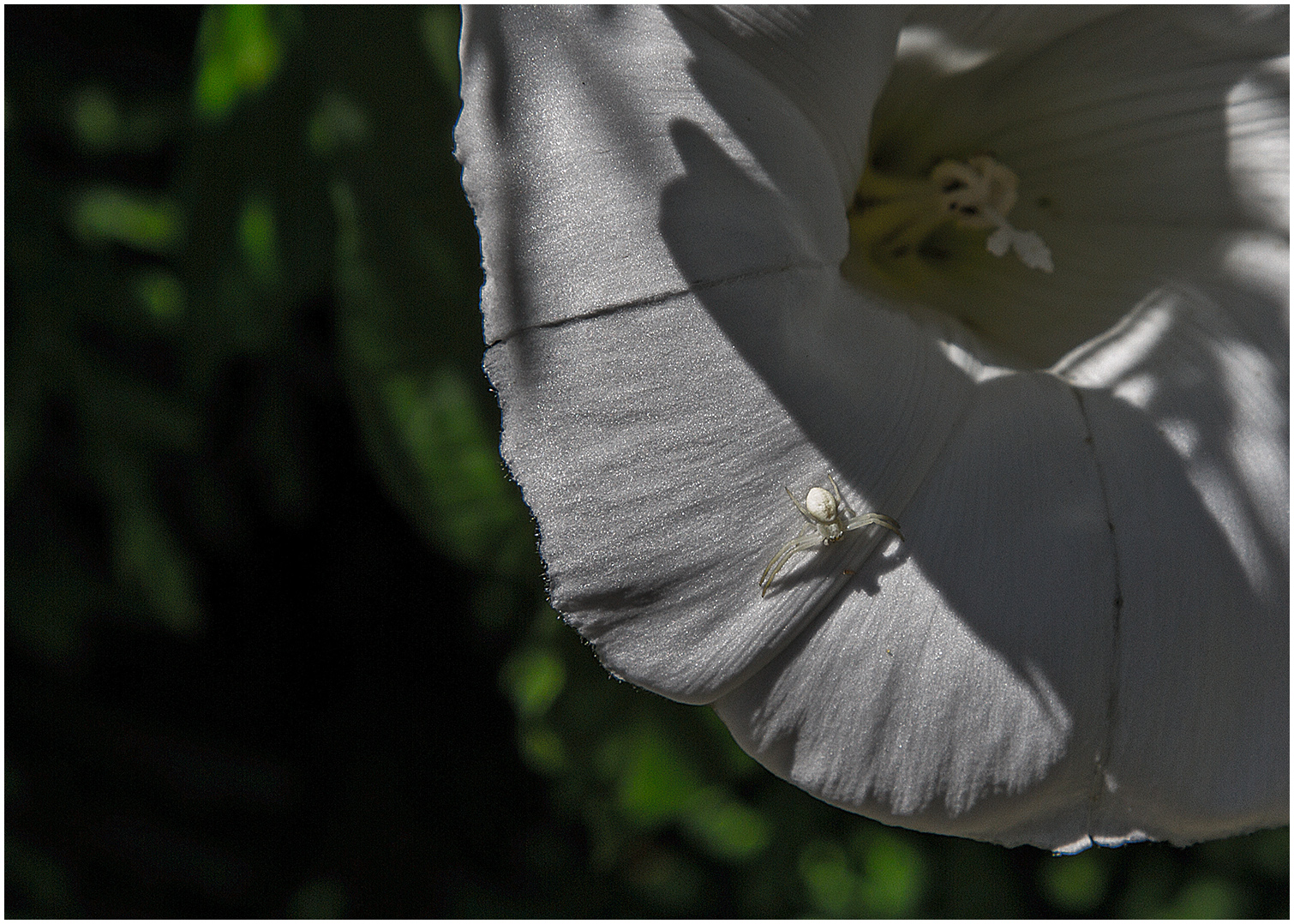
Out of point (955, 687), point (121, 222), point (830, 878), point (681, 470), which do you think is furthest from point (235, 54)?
Answer: point (830, 878)

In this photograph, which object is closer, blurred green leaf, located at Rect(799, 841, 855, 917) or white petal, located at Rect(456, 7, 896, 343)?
white petal, located at Rect(456, 7, 896, 343)

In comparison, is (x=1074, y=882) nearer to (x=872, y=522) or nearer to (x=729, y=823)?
(x=729, y=823)

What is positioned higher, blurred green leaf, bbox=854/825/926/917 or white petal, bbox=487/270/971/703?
white petal, bbox=487/270/971/703

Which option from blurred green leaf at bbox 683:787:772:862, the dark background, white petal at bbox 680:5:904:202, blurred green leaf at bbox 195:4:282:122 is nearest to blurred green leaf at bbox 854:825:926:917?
the dark background

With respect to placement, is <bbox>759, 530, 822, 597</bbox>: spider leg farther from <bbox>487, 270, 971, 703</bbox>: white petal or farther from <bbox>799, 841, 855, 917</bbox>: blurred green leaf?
<bbox>799, 841, 855, 917</bbox>: blurred green leaf

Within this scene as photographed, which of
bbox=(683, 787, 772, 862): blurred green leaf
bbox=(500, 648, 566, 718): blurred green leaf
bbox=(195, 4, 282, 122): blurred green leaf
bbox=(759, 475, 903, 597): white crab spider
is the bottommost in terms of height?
bbox=(683, 787, 772, 862): blurred green leaf

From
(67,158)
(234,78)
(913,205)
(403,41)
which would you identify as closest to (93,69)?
(67,158)

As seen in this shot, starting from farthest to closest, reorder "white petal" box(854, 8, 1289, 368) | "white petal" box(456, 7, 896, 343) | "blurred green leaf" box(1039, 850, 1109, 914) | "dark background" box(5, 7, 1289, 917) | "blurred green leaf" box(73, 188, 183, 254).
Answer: "blurred green leaf" box(1039, 850, 1109, 914), "blurred green leaf" box(73, 188, 183, 254), "dark background" box(5, 7, 1289, 917), "white petal" box(854, 8, 1289, 368), "white petal" box(456, 7, 896, 343)
